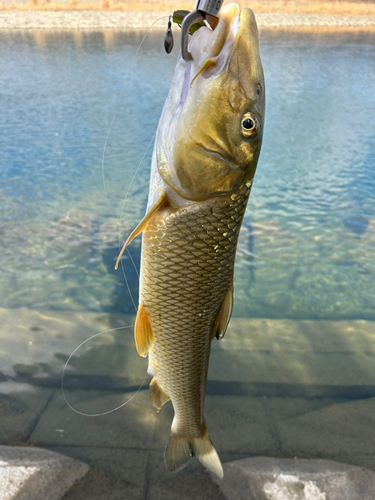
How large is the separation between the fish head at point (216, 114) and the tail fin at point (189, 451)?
49.0 inches

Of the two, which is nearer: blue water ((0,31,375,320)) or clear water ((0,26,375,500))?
clear water ((0,26,375,500))

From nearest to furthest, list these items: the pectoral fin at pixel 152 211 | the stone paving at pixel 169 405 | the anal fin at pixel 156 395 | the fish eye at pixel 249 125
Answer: the fish eye at pixel 249 125
the pectoral fin at pixel 152 211
the anal fin at pixel 156 395
the stone paving at pixel 169 405

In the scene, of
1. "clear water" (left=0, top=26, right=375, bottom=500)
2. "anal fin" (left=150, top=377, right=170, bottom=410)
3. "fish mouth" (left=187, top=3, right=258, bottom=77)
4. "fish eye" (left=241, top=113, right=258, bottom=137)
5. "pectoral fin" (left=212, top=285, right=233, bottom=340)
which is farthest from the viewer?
"clear water" (left=0, top=26, right=375, bottom=500)

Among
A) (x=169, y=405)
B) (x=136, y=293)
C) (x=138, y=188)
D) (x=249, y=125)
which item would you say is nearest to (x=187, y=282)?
(x=249, y=125)

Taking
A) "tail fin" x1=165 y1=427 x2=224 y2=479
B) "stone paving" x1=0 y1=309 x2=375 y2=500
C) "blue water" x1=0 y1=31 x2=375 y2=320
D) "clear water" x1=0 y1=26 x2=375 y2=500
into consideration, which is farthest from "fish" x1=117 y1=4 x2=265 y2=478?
"blue water" x1=0 y1=31 x2=375 y2=320

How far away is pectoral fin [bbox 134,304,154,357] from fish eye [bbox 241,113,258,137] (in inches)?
30.4

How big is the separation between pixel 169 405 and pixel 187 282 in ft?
5.67

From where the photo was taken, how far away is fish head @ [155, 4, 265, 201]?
3.30 ft

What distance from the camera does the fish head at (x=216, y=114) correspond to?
101 cm

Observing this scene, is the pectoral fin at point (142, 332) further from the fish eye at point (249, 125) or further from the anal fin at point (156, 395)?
the fish eye at point (249, 125)

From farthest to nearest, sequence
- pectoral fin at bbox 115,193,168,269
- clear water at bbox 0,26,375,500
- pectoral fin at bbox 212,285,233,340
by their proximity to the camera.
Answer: clear water at bbox 0,26,375,500
pectoral fin at bbox 212,285,233,340
pectoral fin at bbox 115,193,168,269

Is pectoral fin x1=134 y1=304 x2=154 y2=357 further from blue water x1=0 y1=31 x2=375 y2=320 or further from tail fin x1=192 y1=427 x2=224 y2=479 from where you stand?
blue water x1=0 y1=31 x2=375 y2=320

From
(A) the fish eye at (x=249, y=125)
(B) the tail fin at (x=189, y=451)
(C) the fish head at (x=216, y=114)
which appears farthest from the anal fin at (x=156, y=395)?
(A) the fish eye at (x=249, y=125)

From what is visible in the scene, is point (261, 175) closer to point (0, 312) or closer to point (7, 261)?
point (7, 261)
